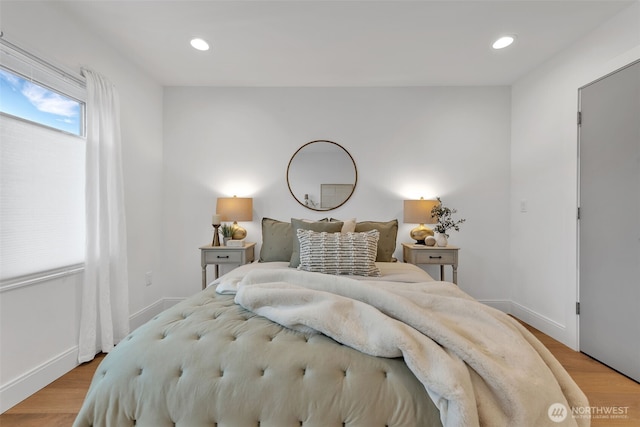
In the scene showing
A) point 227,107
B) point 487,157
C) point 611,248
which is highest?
point 227,107

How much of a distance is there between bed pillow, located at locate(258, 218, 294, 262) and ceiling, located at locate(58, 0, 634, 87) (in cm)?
157

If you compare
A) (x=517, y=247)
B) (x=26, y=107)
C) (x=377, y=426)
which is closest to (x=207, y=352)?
(x=377, y=426)

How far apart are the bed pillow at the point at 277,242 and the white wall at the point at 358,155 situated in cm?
50

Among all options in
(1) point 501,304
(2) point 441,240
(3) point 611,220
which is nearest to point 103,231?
(2) point 441,240

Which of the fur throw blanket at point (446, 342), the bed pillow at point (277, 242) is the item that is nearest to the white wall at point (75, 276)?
the bed pillow at point (277, 242)

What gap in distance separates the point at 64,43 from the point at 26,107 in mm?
601

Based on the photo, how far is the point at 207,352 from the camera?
1.07m

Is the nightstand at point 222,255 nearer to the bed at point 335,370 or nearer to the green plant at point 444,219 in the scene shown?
the bed at point 335,370

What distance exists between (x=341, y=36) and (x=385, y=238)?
1764 millimetres

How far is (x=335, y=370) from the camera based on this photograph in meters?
1.01

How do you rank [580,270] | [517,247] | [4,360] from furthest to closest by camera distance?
[517,247] → [580,270] → [4,360]

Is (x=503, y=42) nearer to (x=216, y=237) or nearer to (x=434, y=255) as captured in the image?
(x=434, y=255)

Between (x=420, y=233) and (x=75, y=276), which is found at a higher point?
(x=420, y=233)

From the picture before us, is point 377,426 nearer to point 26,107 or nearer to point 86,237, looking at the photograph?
point 86,237
